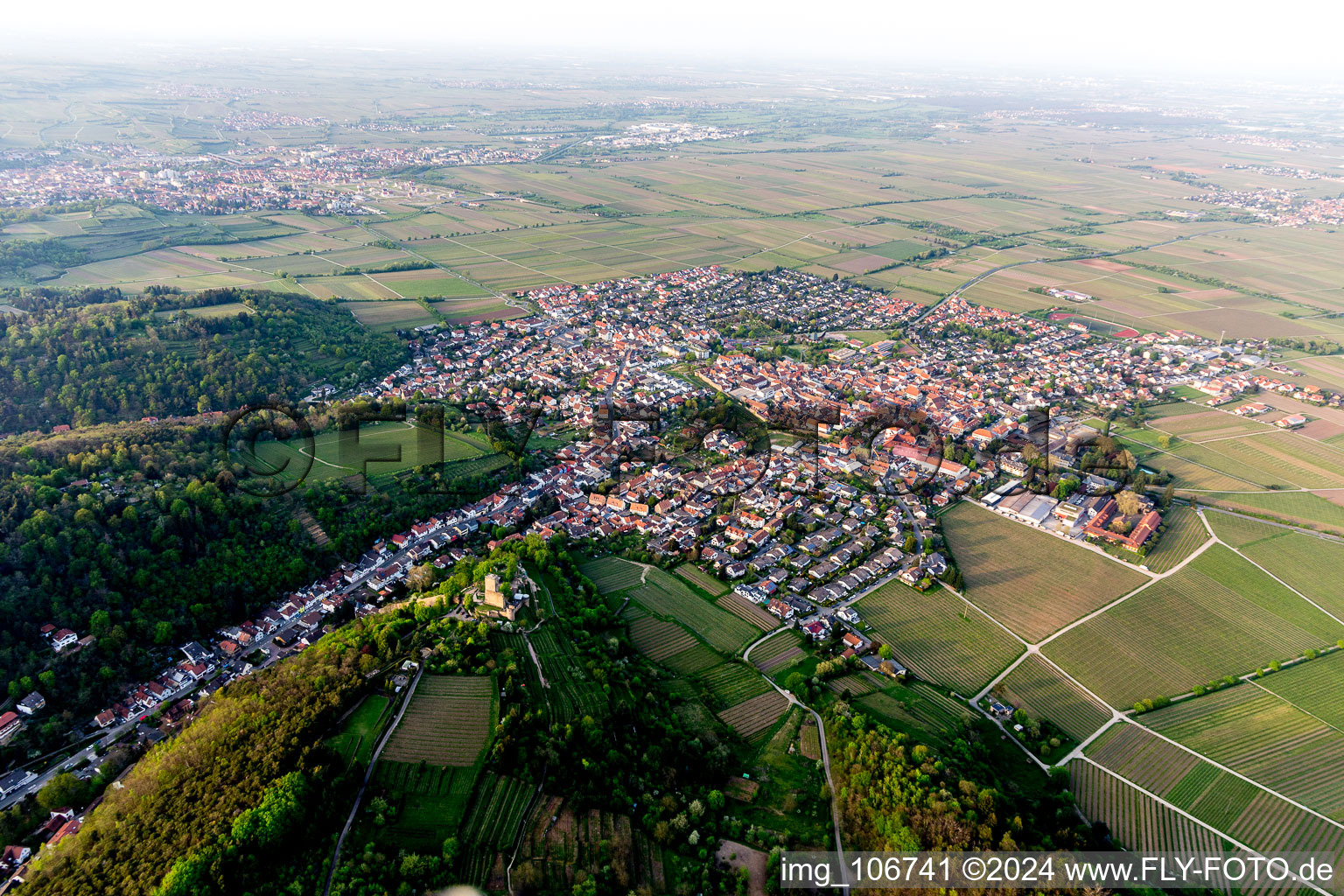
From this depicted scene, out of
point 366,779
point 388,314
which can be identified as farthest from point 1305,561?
point 388,314

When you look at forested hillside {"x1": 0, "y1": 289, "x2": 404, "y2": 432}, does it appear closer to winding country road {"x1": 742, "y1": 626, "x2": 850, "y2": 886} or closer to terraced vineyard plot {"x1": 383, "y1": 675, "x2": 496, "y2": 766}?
terraced vineyard plot {"x1": 383, "y1": 675, "x2": 496, "y2": 766}

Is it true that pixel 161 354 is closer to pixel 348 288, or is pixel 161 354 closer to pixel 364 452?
pixel 364 452

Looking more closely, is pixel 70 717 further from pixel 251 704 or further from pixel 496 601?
pixel 496 601

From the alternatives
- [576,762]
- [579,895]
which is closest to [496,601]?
[576,762]

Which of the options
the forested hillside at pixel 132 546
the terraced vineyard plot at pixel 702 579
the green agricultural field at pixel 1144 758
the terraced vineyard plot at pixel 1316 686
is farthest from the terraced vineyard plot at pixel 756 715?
the forested hillside at pixel 132 546

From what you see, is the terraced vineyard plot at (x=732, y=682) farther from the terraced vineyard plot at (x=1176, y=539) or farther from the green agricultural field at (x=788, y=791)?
the terraced vineyard plot at (x=1176, y=539)

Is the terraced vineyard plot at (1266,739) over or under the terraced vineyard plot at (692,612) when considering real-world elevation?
over

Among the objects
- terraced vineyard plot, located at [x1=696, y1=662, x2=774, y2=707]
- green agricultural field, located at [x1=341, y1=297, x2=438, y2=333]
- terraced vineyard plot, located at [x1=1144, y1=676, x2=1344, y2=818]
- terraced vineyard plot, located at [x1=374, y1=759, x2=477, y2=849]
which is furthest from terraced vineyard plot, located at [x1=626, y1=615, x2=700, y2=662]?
green agricultural field, located at [x1=341, y1=297, x2=438, y2=333]
